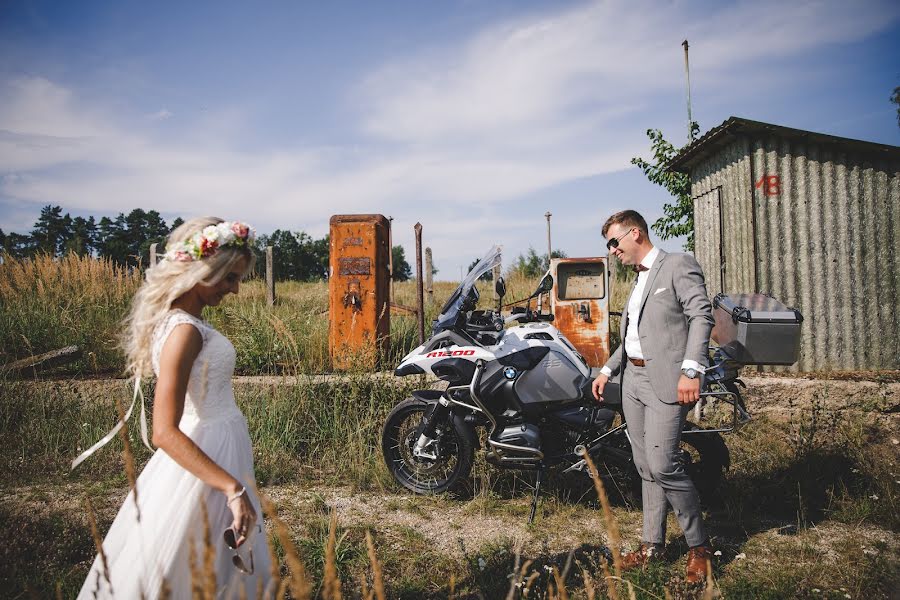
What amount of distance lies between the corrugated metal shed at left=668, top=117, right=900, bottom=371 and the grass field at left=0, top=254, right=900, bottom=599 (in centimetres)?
141

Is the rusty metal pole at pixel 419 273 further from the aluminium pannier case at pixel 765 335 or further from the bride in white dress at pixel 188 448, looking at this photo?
the bride in white dress at pixel 188 448

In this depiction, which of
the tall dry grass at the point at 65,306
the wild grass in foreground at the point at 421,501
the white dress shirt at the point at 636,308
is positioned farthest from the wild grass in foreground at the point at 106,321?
the white dress shirt at the point at 636,308

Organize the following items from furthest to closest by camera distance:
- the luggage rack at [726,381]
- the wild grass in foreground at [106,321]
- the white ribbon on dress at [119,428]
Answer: the wild grass in foreground at [106,321], the luggage rack at [726,381], the white ribbon on dress at [119,428]

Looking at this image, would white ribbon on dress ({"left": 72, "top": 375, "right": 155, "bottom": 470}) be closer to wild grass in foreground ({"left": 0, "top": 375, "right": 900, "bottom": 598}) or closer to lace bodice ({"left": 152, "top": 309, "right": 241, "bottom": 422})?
lace bodice ({"left": 152, "top": 309, "right": 241, "bottom": 422})

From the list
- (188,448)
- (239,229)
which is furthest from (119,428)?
(239,229)

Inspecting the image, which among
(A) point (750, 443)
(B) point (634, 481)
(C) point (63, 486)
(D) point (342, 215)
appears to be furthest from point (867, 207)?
(C) point (63, 486)

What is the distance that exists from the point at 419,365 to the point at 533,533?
1.44 metres

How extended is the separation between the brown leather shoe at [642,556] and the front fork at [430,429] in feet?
5.14

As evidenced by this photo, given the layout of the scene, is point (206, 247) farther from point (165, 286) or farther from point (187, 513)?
point (187, 513)

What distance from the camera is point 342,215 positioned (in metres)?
6.31

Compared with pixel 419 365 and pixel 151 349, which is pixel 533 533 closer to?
pixel 419 365

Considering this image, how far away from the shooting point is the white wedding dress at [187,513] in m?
1.61

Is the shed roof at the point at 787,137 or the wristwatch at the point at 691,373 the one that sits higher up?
the shed roof at the point at 787,137

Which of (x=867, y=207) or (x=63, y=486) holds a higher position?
(x=867, y=207)
